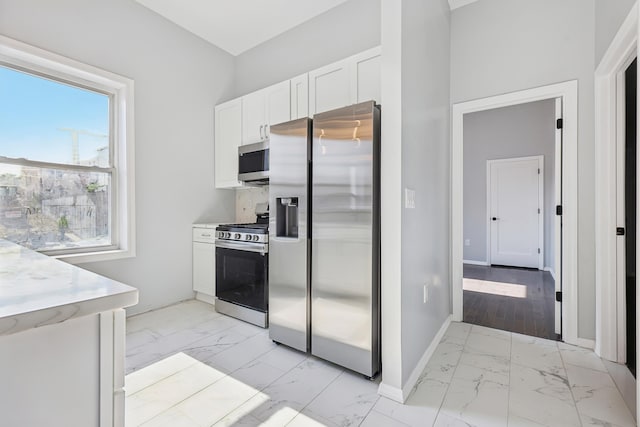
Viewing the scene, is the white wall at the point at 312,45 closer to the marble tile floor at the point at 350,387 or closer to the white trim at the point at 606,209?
the white trim at the point at 606,209

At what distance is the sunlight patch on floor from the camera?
3.81m

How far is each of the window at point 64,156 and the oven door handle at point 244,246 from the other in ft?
2.78

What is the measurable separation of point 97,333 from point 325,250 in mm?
1517

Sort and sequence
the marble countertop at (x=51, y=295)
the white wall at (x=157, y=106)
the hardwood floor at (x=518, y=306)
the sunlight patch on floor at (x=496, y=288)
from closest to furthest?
the marble countertop at (x=51, y=295) → the white wall at (x=157, y=106) → the hardwood floor at (x=518, y=306) → the sunlight patch on floor at (x=496, y=288)

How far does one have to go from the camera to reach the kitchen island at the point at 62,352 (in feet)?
1.74

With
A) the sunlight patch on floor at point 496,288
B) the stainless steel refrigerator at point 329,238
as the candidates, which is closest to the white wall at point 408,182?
the stainless steel refrigerator at point 329,238

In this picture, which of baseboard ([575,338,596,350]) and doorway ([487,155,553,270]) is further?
doorway ([487,155,553,270])

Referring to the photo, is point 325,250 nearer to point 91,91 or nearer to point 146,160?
point 146,160

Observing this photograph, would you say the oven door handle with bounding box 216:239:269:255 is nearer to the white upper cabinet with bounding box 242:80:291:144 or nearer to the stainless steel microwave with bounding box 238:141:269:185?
the stainless steel microwave with bounding box 238:141:269:185

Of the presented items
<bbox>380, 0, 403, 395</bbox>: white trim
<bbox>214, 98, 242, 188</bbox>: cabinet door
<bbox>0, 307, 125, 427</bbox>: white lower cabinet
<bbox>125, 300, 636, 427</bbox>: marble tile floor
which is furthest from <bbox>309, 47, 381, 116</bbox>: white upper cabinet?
<bbox>0, 307, 125, 427</bbox>: white lower cabinet

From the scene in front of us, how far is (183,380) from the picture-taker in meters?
1.89

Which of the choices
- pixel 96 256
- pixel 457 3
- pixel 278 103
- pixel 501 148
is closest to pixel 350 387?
pixel 96 256

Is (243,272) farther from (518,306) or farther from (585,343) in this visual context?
(518,306)

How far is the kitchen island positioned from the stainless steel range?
1950 mm
